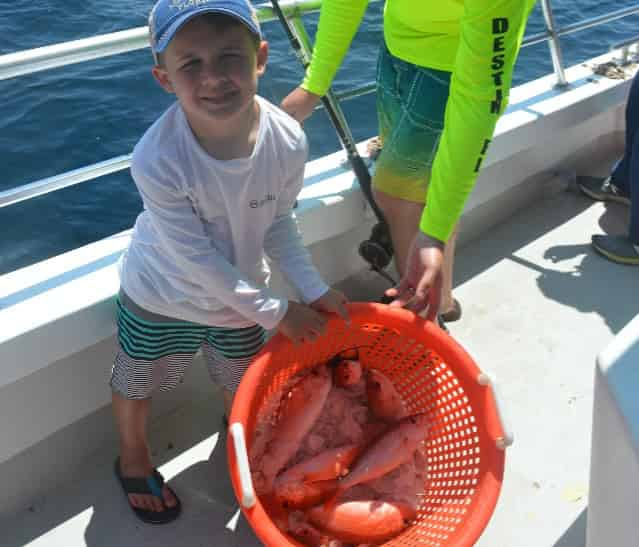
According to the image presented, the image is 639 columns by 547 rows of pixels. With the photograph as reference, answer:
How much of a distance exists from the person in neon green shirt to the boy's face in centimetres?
45

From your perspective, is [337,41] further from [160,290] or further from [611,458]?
[611,458]

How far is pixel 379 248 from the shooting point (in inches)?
80.0

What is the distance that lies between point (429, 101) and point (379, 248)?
1.67ft

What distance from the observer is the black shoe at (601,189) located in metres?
2.82

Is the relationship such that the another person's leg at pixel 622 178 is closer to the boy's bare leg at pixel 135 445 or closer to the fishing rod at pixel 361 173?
the fishing rod at pixel 361 173

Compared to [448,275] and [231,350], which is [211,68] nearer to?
[231,350]

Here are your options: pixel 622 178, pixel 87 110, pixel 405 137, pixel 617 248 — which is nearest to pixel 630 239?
pixel 617 248

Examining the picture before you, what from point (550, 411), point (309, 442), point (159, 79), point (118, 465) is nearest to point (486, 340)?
point (550, 411)

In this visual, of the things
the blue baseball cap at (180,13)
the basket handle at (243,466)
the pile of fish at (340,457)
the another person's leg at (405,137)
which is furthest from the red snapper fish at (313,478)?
the blue baseball cap at (180,13)

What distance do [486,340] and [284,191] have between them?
42.5 inches

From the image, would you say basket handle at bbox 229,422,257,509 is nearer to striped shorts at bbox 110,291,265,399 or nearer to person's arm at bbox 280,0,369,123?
striped shorts at bbox 110,291,265,399

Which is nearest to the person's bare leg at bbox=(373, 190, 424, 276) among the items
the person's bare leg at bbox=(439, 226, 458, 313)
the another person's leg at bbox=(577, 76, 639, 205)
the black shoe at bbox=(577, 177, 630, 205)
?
the person's bare leg at bbox=(439, 226, 458, 313)

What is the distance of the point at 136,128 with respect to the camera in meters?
3.82

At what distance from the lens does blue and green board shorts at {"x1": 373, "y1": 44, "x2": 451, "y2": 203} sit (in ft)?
5.49
